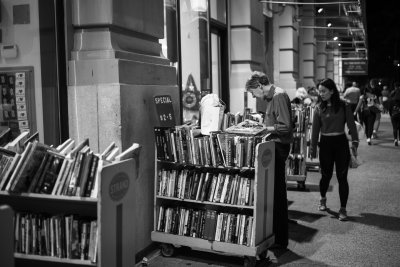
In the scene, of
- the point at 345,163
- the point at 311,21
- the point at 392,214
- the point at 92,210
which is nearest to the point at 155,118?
the point at 92,210

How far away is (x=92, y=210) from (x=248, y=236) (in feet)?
6.37

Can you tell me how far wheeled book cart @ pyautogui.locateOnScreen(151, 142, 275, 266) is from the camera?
17.6 ft

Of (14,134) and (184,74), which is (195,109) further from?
(14,134)

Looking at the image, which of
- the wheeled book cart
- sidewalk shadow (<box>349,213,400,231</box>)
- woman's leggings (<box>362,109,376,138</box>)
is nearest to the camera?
the wheeled book cart

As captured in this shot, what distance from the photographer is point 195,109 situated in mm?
8555

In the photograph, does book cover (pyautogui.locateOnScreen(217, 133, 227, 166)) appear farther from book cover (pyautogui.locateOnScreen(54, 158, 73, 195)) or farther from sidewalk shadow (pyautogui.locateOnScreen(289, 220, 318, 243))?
book cover (pyautogui.locateOnScreen(54, 158, 73, 195))

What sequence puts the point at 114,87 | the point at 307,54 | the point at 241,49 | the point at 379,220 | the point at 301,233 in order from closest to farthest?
the point at 114,87 < the point at 301,233 < the point at 379,220 < the point at 241,49 < the point at 307,54

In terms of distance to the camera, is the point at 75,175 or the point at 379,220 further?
the point at 379,220

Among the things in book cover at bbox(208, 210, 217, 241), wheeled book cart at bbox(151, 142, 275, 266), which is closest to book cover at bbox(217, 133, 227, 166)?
wheeled book cart at bbox(151, 142, 275, 266)

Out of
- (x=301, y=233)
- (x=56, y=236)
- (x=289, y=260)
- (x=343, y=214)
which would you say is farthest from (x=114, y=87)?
(x=343, y=214)

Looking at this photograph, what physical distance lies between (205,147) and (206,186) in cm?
42

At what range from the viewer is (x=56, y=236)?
396 centimetres

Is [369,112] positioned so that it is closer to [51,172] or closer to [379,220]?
[379,220]

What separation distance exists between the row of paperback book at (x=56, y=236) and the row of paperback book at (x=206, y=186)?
1.89m
